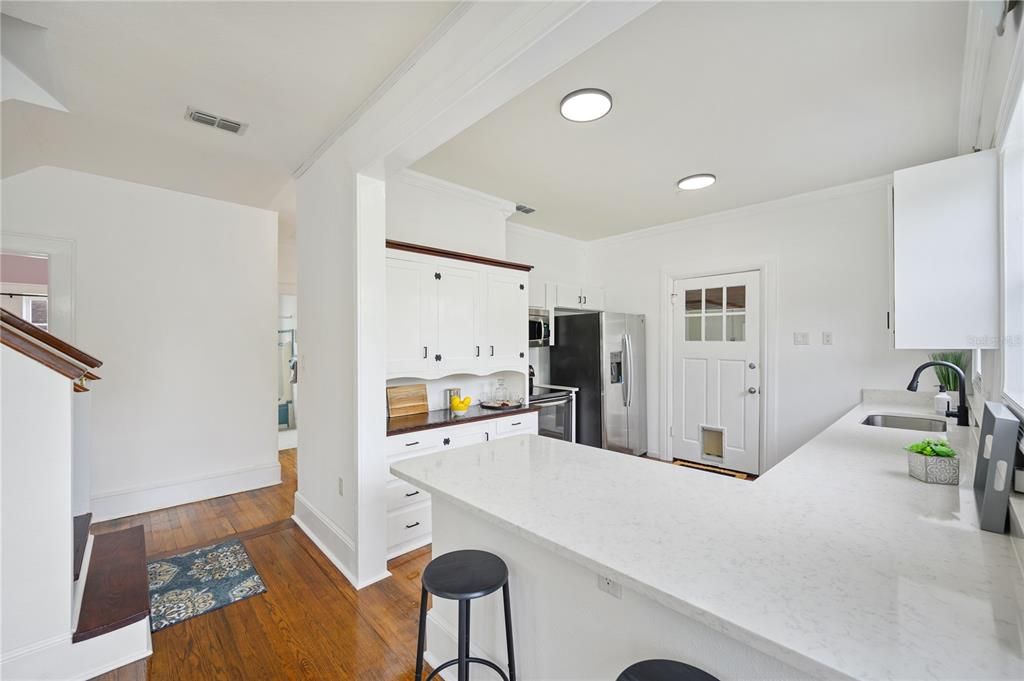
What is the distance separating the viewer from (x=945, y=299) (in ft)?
5.90

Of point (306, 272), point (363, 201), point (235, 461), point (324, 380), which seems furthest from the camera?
point (235, 461)

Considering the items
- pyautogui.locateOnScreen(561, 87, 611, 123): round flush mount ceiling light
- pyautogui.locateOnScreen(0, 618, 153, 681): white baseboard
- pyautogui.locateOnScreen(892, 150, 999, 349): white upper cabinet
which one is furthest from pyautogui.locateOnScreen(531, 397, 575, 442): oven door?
pyautogui.locateOnScreen(0, 618, 153, 681): white baseboard

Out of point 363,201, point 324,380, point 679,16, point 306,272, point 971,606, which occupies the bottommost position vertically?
point 971,606

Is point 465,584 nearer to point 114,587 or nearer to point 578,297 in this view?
point 114,587

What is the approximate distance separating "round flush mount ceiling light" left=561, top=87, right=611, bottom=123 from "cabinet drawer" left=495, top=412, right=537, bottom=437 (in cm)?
208

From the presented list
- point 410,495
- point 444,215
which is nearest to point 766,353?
point 444,215

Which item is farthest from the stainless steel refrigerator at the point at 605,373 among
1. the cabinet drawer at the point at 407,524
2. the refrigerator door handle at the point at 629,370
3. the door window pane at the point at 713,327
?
the cabinet drawer at the point at 407,524

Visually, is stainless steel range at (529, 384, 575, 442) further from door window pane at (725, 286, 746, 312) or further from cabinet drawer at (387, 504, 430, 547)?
door window pane at (725, 286, 746, 312)

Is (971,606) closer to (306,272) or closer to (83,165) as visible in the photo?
(306,272)

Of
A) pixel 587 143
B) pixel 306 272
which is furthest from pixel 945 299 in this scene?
pixel 306 272

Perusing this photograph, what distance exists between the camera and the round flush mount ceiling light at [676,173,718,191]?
322 cm

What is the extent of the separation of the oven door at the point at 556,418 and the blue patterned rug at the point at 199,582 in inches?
94.1

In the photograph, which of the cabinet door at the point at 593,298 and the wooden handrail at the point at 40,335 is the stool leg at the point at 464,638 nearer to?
the wooden handrail at the point at 40,335

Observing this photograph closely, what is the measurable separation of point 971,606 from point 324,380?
2.86m
